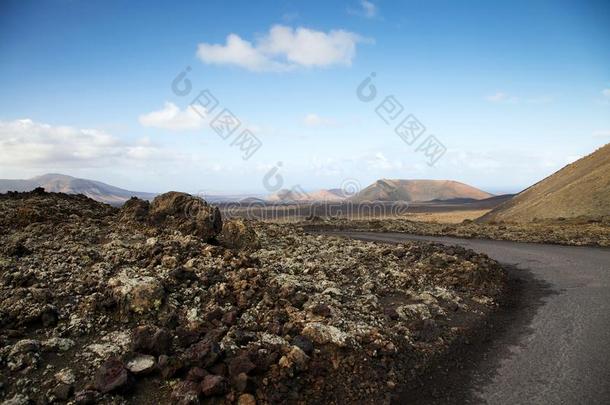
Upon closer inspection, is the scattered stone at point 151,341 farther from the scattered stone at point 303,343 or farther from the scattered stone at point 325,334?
the scattered stone at point 325,334

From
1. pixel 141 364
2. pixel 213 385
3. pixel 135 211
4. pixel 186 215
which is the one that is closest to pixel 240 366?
pixel 213 385

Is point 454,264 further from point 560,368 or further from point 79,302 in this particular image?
point 79,302

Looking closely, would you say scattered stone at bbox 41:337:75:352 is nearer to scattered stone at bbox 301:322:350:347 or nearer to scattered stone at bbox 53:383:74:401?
scattered stone at bbox 53:383:74:401

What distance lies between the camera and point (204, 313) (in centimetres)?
1010

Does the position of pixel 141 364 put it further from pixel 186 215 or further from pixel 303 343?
pixel 186 215

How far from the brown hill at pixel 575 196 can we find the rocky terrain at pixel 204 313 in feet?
97.1

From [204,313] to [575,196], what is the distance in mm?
45091

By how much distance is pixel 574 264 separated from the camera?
18781 millimetres

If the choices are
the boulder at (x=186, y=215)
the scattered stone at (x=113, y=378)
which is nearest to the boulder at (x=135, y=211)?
A: the boulder at (x=186, y=215)

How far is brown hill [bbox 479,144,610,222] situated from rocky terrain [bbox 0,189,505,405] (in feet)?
97.1

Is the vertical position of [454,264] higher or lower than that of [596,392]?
higher

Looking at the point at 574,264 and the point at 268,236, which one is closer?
the point at 574,264

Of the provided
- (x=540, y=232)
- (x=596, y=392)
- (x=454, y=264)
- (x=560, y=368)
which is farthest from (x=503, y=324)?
(x=540, y=232)

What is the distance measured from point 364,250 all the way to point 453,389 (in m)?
11.6
